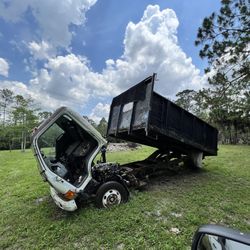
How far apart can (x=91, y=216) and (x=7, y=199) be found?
315 centimetres

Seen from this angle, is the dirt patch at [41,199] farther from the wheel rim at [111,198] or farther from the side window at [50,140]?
the wheel rim at [111,198]

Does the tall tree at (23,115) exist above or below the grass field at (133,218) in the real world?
above

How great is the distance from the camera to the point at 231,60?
8555 millimetres

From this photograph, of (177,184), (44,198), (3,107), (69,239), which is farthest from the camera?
(3,107)

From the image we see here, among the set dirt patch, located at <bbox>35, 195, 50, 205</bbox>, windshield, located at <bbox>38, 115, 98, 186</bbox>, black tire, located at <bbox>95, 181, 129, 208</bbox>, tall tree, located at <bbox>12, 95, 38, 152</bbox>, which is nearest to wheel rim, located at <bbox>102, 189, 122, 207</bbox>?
black tire, located at <bbox>95, 181, 129, 208</bbox>

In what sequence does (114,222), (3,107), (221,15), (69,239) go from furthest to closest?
(3,107), (221,15), (114,222), (69,239)

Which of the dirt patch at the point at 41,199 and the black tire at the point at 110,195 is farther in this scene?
the dirt patch at the point at 41,199

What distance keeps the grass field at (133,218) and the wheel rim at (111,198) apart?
17 cm

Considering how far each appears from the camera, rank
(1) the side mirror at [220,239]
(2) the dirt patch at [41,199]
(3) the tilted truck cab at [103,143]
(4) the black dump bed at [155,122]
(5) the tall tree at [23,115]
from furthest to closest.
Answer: (5) the tall tree at [23,115]
(2) the dirt patch at [41,199]
(4) the black dump bed at [155,122]
(3) the tilted truck cab at [103,143]
(1) the side mirror at [220,239]

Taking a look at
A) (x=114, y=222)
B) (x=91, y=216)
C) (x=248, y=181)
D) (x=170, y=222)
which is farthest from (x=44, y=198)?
(x=248, y=181)

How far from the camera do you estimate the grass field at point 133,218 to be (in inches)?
129

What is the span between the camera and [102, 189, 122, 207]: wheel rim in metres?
4.26

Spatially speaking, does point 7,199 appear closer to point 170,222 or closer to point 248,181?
point 170,222

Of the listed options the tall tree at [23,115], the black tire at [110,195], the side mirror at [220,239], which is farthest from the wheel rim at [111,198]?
the tall tree at [23,115]
